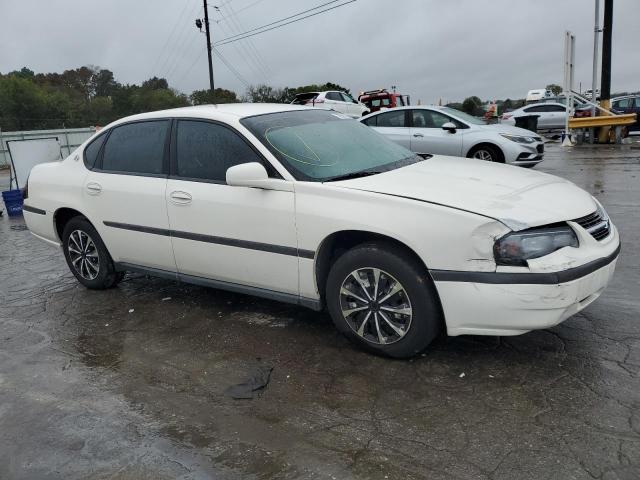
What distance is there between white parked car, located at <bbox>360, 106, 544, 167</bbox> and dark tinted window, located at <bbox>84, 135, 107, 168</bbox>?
651cm

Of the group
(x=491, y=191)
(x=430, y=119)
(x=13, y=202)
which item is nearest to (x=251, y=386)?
(x=491, y=191)

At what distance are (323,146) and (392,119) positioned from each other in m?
7.70

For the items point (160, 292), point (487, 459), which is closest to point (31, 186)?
point (160, 292)

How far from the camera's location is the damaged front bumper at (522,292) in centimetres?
309

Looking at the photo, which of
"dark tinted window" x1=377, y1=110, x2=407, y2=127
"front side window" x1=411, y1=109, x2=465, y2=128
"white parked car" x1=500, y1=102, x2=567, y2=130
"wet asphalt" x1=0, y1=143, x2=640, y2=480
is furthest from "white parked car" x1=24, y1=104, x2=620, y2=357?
"white parked car" x1=500, y1=102, x2=567, y2=130

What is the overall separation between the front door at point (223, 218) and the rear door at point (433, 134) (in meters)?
7.04

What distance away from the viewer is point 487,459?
103 inches

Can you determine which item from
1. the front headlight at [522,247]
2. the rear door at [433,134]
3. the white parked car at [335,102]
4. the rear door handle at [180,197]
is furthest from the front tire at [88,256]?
the white parked car at [335,102]

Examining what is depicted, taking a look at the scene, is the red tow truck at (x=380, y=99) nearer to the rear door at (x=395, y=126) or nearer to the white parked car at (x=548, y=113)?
the white parked car at (x=548, y=113)

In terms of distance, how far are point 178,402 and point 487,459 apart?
5.84ft

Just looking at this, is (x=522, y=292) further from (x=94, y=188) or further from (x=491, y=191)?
(x=94, y=188)

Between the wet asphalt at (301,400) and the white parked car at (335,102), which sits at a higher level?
the white parked car at (335,102)

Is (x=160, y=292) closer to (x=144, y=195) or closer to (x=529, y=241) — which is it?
(x=144, y=195)

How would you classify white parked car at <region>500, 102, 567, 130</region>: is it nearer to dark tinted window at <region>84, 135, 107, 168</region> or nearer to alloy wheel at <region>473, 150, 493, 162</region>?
alloy wheel at <region>473, 150, 493, 162</region>
